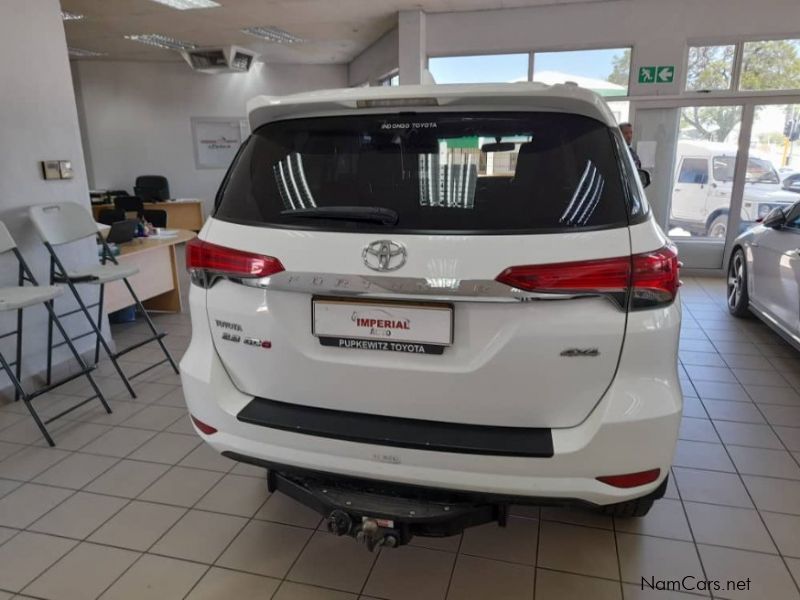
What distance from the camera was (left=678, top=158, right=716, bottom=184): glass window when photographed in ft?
21.8

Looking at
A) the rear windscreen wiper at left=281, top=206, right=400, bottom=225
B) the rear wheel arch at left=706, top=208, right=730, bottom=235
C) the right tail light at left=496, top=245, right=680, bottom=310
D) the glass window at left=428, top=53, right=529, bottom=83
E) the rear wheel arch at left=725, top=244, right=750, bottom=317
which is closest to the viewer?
the right tail light at left=496, top=245, right=680, bottom=310

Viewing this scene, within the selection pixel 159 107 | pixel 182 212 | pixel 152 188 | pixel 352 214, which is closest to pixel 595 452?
pixel 352 214

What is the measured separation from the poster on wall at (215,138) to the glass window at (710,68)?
7550mm

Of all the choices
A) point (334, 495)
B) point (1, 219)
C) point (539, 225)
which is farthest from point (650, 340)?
point (1, 219)

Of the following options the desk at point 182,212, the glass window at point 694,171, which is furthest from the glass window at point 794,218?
the desk at point 182,212

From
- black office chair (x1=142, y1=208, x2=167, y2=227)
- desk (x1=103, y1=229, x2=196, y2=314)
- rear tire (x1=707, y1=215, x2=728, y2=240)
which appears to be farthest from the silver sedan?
black office chair (x1=142, y1=208, x2=167, y2=227)

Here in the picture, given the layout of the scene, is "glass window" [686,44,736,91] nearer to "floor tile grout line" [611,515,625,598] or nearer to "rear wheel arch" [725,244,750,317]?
"rear wheel arch" [725,244,750,317]

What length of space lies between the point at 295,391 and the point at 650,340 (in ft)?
2.98

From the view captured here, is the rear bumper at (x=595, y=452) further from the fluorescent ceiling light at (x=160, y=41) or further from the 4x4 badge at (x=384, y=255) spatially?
the fluorescent ceiling light at (x=160, y=41)

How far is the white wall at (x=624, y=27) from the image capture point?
604cm

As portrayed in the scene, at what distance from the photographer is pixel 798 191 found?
6.32 metres

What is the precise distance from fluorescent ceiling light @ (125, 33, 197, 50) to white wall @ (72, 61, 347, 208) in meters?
1.42

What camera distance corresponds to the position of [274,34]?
8.38m

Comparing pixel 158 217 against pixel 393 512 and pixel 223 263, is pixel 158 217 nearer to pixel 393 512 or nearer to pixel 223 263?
pixel 223 263
